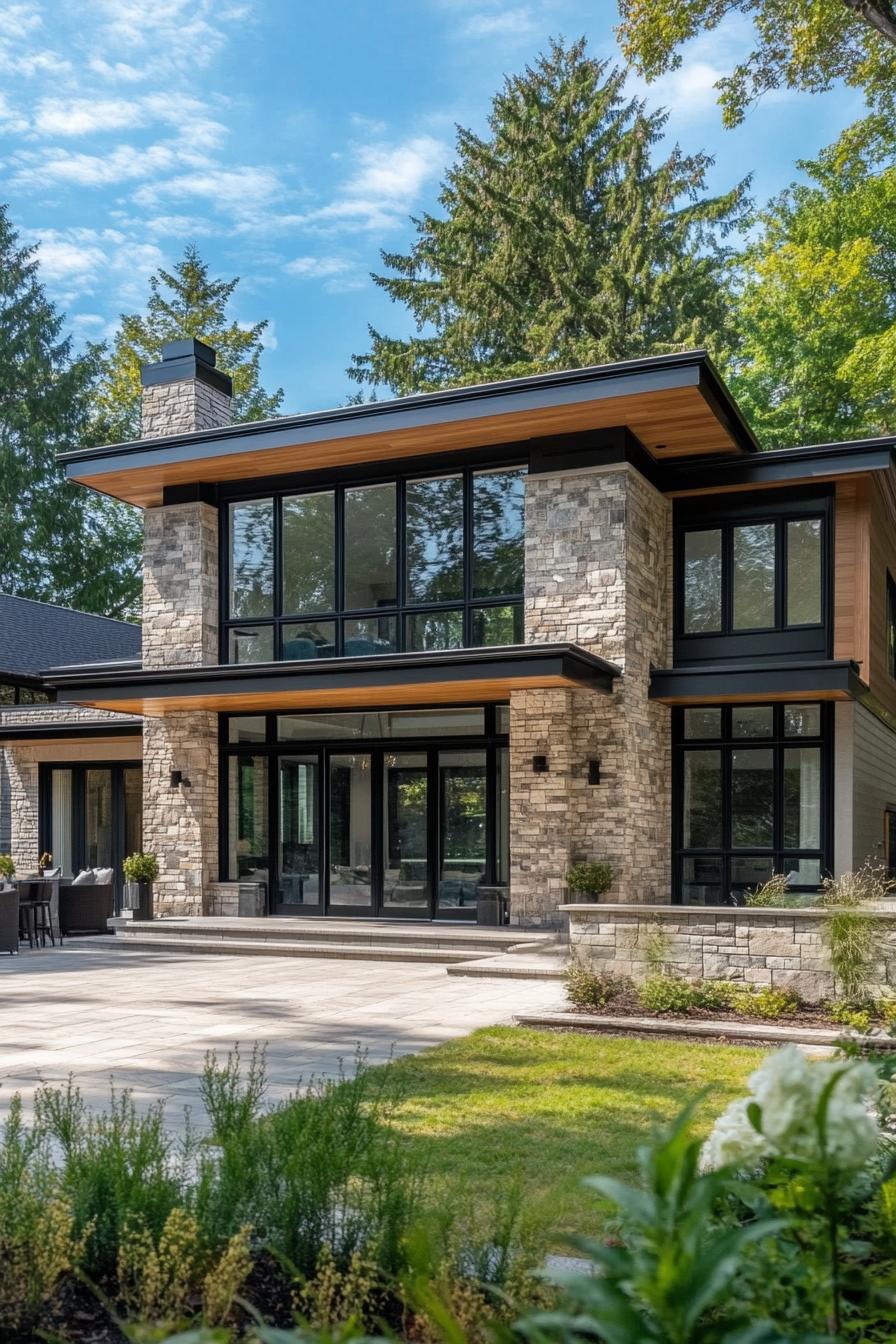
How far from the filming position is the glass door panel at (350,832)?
Answer: 50.2ft

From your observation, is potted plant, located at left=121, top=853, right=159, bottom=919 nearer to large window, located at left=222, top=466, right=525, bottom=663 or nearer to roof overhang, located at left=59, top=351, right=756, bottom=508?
large window, located at left=222, top=466, right=525, bottom=663

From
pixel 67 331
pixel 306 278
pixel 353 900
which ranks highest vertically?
pixel 306 278

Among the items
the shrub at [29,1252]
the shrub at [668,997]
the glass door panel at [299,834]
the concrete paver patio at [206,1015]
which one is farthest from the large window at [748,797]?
the shrub at [29,1252]

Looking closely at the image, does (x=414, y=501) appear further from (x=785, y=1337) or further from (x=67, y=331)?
(x=67, y=331)

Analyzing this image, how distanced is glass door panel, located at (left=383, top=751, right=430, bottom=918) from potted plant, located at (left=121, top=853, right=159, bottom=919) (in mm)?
3138

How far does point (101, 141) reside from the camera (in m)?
28.6

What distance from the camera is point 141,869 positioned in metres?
15.5

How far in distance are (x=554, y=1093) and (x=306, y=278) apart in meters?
36.5

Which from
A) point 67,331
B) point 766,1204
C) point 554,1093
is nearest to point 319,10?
point 554,1093

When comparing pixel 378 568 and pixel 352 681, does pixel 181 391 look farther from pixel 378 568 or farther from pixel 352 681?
pixel 352 681

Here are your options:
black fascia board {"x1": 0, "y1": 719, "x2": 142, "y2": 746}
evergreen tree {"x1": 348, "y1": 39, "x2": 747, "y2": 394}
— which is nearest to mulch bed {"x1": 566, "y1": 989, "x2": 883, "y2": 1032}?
black fascia board {"x1": 0, "y1": 719, "x2": 142, "y2": 746}

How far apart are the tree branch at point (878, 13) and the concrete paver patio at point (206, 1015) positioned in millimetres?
10196

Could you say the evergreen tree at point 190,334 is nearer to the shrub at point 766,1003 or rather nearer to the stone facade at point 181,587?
the stone facade at point 181,587

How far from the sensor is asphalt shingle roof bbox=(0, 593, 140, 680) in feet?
73.7
